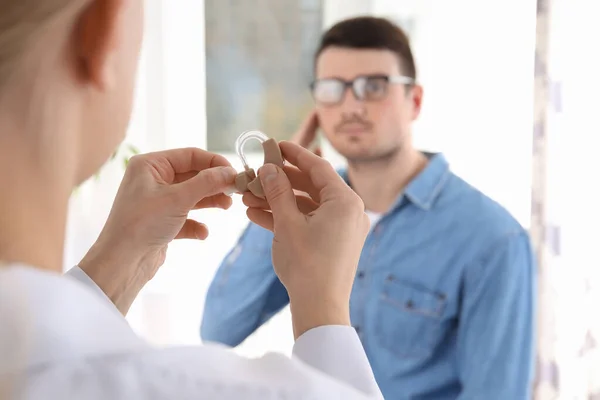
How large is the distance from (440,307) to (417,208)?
0.25 meters

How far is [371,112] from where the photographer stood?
60.2 inches

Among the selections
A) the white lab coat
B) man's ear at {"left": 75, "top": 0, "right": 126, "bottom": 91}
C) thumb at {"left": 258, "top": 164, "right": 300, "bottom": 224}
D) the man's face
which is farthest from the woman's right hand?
the man's face

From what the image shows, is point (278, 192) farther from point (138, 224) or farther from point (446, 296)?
point (446, 296)

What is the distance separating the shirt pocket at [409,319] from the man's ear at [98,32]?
1052mm

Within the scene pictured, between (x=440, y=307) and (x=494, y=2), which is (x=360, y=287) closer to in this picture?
(x=440, y=307)

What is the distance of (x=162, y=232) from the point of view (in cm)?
73

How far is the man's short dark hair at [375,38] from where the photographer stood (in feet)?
5.05

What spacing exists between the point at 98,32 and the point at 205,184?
12.0 inches

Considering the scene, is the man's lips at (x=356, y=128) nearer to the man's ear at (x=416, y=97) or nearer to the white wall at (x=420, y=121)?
the man's ear at (x=416, y=97)

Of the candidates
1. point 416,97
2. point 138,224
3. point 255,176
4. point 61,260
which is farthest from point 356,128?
point 61,260

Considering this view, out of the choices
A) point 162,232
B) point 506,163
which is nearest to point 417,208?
point 506,163

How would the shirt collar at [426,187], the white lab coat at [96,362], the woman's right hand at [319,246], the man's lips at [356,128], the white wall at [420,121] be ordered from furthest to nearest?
the white wall at [420,121]
the man's lips at [356,128]
the shirt collar at [426,187]
the woman's right hand at [319,246]
the white lab coat at [96,362]

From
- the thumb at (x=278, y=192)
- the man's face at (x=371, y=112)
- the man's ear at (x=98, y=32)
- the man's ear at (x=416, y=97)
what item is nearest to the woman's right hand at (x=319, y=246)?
the thumb at (x=278, y=192)

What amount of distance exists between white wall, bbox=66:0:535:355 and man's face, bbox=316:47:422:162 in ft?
1.77
